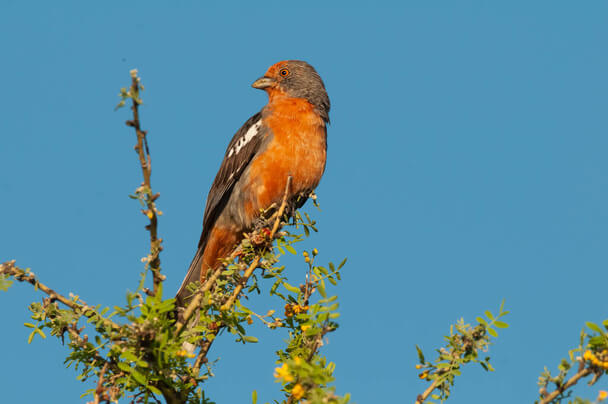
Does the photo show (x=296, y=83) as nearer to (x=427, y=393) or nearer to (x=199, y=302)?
(x=199, y=302)

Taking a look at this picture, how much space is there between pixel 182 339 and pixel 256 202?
3.82 metres

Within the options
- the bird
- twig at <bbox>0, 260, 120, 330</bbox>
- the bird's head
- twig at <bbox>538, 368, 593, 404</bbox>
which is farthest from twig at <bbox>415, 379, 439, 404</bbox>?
the bird's head

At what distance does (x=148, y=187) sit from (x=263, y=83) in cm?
536

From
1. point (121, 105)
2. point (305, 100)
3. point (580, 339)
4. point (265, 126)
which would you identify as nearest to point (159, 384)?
point (121, 105)

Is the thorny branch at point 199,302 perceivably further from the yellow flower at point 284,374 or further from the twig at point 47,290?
the yellow flower at point 284,374

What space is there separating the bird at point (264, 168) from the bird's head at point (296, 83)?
0.01m

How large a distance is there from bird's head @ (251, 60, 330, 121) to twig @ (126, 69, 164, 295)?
4.60 m

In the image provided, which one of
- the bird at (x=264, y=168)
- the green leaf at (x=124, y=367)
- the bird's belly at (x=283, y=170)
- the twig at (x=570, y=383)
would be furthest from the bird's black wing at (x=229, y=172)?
the twig at (x=570, y=383)

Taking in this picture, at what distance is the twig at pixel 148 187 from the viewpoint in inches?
104

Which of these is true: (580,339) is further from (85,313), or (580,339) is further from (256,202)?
(256,202)

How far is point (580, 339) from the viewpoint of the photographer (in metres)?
2.70

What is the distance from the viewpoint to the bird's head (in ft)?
25.0

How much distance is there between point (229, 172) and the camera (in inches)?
→ 288

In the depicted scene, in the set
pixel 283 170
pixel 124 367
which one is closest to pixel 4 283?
pixel 124 367
